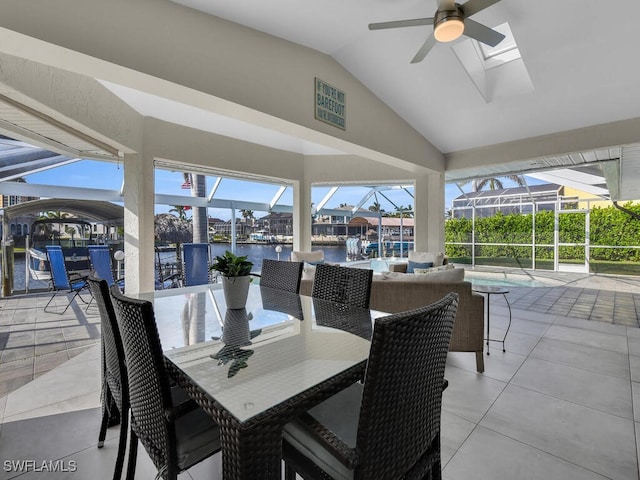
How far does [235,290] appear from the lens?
1.98 meters

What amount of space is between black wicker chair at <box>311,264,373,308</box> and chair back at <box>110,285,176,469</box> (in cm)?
135

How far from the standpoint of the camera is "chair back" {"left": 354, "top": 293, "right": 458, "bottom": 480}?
2.58 feet

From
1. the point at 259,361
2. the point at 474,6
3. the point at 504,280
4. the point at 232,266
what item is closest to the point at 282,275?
the point at 232,266

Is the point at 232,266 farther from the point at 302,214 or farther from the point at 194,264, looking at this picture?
the point at 302,214

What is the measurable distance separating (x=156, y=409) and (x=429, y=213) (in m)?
5.34

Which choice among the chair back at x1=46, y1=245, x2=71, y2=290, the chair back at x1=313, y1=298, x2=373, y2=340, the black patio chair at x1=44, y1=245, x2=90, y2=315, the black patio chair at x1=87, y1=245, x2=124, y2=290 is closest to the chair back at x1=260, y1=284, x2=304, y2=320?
the chair back at x1=313, y1=298, x2=373, y2=340

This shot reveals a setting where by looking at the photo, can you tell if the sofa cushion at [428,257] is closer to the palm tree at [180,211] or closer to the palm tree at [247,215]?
Result: the palm tree at [247,215]

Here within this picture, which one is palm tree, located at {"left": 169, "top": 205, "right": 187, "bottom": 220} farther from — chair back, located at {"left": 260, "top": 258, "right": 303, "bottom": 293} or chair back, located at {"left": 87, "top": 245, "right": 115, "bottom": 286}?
chair back, located at {"left": 260, "top": 258, "right": 303, "bottom": 293}

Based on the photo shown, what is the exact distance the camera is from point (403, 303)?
110 inches

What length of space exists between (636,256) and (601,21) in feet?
23.6

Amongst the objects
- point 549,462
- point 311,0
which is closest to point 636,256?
point 549,462

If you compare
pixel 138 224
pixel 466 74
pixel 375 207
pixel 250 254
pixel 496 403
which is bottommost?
pixel 496 403

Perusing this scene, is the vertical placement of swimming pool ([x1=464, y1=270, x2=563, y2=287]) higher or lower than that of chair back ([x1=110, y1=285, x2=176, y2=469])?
lower

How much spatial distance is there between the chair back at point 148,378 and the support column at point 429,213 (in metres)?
Answer: 5.14
